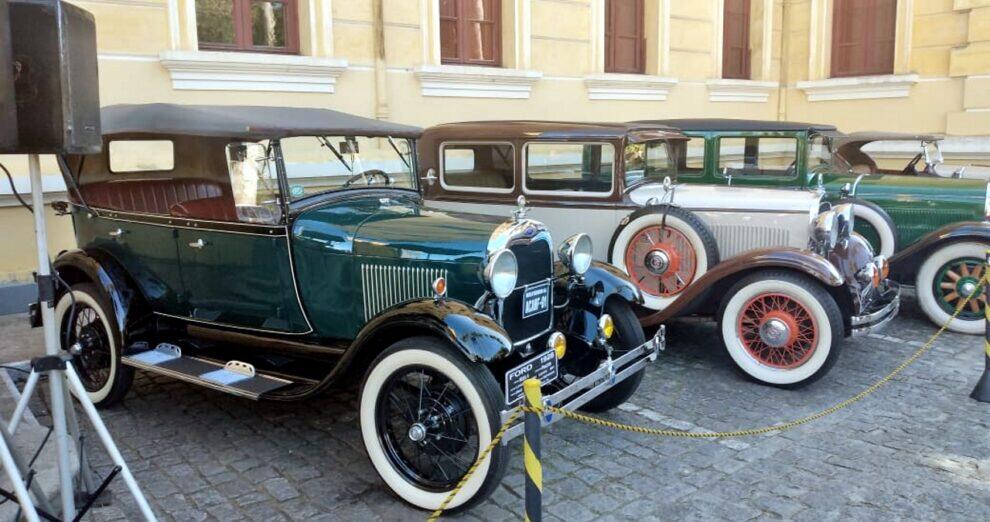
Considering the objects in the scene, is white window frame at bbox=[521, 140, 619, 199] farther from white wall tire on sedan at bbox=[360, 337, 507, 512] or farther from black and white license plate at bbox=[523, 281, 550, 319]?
white wall tire on sedan at bbox=[360, 337, 507, 512]

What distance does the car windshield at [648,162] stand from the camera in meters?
5.54

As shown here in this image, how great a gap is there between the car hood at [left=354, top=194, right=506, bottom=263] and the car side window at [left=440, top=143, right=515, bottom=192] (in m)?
1.76

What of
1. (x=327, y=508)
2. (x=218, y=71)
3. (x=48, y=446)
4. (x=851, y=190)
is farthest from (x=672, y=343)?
(x=218, y=71)

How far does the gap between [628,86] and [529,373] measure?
7587mm

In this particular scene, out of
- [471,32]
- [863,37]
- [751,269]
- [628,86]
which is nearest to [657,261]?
[751,269]

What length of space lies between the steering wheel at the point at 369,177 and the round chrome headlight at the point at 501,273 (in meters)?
1.20

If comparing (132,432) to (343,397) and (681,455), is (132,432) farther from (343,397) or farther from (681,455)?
(681,455)

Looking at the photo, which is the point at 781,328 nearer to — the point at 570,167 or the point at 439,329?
the point at 570,167

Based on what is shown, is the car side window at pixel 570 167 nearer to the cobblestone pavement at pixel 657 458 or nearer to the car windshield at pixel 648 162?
the car windshield at pixel 648 162

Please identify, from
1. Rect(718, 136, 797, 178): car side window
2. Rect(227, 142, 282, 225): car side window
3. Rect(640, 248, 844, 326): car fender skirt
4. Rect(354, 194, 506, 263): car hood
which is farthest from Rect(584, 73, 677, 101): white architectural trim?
Rect(227, 142, 282, 225): car side window

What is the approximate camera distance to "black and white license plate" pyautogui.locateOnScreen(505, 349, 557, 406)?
10.4ft

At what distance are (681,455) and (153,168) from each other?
3.46m

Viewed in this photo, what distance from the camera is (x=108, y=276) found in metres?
4.32

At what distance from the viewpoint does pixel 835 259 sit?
519cm
